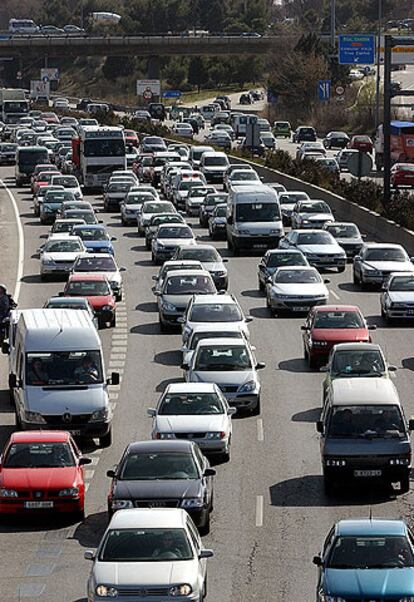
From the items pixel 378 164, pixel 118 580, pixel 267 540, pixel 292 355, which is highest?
pixel 118 580

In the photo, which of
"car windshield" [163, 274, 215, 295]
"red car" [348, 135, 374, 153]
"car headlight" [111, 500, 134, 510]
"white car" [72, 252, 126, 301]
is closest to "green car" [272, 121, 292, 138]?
"red car" [348, 135, 374, 153]

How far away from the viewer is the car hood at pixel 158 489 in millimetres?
24422

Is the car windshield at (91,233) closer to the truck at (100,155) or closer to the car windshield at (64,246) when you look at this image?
the car windshield at (64,246)

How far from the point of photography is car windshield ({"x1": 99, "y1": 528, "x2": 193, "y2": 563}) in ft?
66.2

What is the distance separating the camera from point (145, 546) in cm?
2034

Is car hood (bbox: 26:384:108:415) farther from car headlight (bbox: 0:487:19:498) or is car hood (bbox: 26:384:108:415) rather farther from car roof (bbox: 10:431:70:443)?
car headlight (bbox: 0:487:19:498)

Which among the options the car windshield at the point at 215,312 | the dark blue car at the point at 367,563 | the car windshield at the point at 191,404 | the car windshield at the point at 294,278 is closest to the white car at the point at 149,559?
the dark blue car at the point at 367,563

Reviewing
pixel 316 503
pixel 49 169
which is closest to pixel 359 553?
pixel 316 503

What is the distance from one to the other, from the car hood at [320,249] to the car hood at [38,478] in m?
30.4

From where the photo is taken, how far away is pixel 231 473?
29.1 meters

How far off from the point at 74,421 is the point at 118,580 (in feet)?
38.0

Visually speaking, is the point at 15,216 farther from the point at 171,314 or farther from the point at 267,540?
the point at 267,540

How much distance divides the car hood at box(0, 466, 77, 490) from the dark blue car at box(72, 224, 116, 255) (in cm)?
3141

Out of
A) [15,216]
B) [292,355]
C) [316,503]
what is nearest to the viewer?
[316,503]
